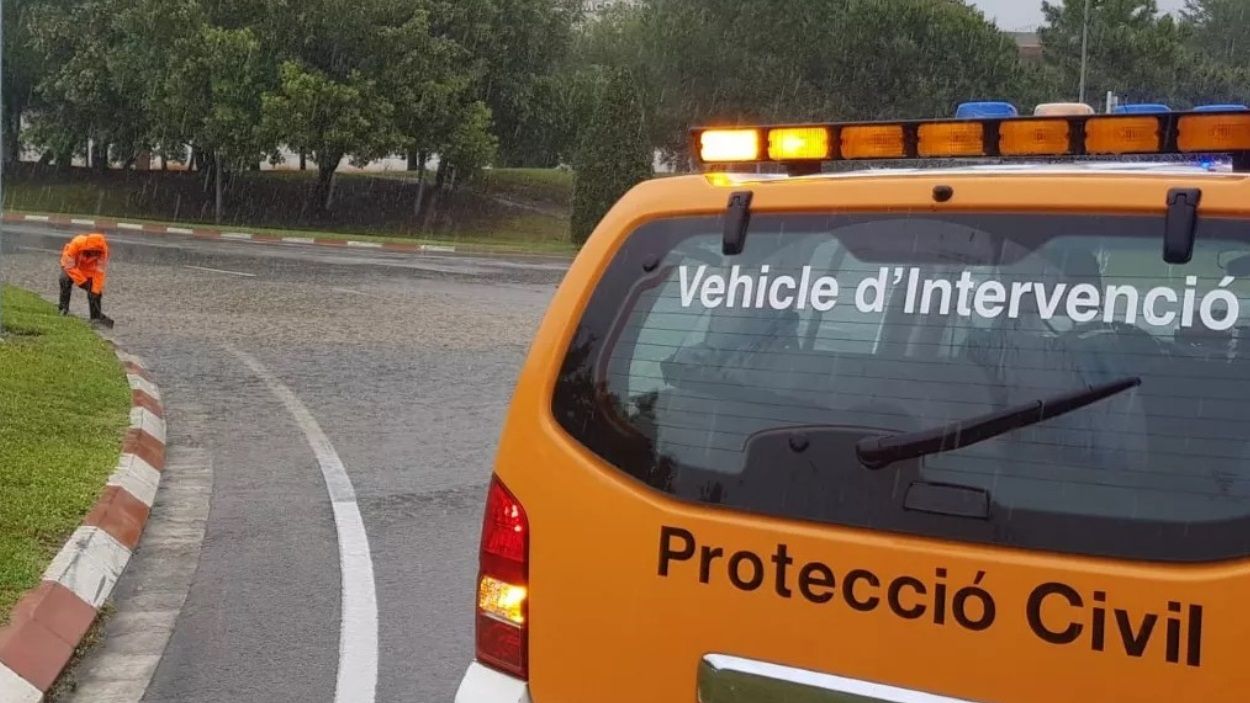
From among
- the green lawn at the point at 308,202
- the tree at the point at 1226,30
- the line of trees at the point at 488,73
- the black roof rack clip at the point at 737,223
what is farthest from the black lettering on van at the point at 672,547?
the tree at the point at 1226,30

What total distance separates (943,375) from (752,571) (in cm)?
48

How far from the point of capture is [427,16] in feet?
124

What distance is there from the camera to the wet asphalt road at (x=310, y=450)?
502cm

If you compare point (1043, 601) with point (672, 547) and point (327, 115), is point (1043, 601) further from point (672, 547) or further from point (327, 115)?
point (327, 115)

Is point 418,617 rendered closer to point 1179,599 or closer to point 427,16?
point 1179,599

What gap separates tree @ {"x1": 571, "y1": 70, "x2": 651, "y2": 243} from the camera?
33469 mm

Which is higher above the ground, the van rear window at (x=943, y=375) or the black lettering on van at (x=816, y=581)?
the van rear window at (x=943, y=375)

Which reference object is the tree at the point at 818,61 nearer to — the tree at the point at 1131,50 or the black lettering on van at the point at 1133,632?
the tree at the point at 1131,50

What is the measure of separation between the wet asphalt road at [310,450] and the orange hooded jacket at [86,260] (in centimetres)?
64

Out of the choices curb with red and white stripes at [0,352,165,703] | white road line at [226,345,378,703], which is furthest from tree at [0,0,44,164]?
curb with red and white stripes at [0,352,165,703]

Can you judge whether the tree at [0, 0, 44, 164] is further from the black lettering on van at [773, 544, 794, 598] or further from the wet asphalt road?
the black lettering on van at [773, 544, 794, 598]

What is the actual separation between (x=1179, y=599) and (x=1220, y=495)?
17 cm

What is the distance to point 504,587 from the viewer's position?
277 centimetres

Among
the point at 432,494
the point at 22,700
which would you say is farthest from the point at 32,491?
the point at 22,700
